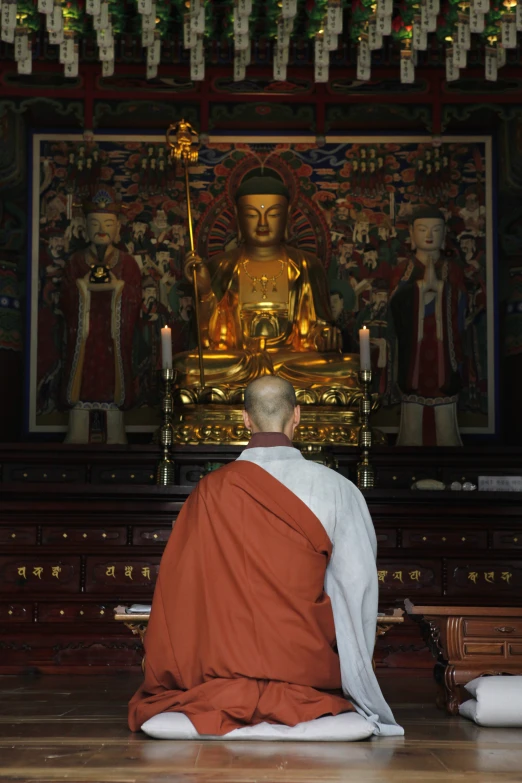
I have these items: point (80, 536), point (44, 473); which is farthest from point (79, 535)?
point (44, 473)

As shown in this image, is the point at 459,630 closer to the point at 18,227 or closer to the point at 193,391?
the point at 193,391

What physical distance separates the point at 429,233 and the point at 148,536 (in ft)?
9.74

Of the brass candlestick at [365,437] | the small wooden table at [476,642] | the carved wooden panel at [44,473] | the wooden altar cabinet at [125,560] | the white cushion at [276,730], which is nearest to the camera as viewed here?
the white cushion at [276,730]

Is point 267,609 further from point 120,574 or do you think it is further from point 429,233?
point 429,233

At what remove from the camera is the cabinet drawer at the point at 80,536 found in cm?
505

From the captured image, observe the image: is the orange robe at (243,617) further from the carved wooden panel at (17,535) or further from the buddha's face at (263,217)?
the buddha's face at (263,217)

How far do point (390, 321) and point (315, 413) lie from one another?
122 centimetres

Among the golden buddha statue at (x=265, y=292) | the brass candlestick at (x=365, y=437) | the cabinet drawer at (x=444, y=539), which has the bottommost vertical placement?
the cabinet drawer at (x=444, y=539)

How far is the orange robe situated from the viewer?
3057 mm

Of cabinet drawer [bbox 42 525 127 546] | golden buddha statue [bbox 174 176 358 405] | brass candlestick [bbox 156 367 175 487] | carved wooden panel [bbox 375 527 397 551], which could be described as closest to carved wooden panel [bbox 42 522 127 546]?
cabinet drawer [bbox 42 525 127 546]

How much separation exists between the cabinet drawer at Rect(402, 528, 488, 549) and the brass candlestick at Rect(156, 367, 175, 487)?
1.16m

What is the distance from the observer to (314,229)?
288 inches

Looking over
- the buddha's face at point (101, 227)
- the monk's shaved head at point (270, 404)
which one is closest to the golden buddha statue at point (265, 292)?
the buddha's face at point (101, 227)

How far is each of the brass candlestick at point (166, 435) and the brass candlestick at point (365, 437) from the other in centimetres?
89
